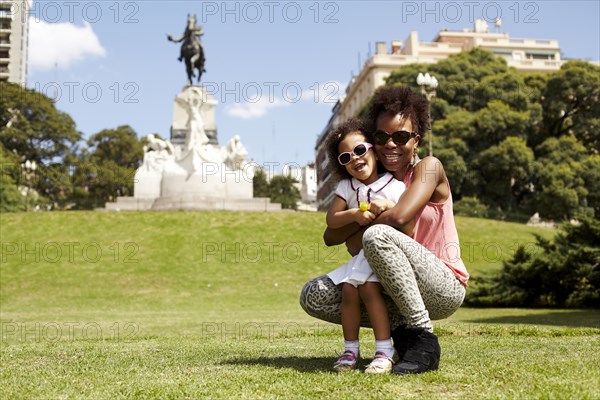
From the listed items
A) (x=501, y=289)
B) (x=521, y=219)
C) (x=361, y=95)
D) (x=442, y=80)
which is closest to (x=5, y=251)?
(x=501, y=289)

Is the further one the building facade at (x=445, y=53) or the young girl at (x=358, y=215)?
the building facade at (x=445, y=53)

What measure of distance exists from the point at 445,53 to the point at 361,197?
6807 cm

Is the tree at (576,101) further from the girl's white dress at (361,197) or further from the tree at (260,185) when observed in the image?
the girl's white dress at (361,197)

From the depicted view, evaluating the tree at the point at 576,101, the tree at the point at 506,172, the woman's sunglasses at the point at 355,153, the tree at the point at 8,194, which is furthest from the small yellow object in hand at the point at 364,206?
the tree at the point at 576,101

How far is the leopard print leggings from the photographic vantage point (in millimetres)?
3930

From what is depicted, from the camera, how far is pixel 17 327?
11.4 m

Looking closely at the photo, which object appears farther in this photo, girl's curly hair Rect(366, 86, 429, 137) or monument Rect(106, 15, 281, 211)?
monument Rect(106, 15, 281, 211)

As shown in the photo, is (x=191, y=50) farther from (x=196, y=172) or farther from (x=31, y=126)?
(x=31, y=126)

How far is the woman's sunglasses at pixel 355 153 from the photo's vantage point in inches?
170

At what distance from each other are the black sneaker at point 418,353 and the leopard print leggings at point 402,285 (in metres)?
0.06

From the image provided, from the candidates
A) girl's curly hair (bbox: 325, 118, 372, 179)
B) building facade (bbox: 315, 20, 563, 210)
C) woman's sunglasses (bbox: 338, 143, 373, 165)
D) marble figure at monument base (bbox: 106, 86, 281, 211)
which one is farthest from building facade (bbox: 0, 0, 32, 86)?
woman's sunglasses (bbox: 338, 143, 373, 165)

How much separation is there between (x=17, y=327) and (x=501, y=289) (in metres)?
9.66

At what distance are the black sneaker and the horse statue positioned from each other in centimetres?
3674

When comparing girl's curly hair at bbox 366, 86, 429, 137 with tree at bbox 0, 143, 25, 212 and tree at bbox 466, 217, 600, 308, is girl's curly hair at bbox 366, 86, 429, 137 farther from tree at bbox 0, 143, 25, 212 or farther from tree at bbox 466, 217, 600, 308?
tree at bbox 0, 143, 25, 212
